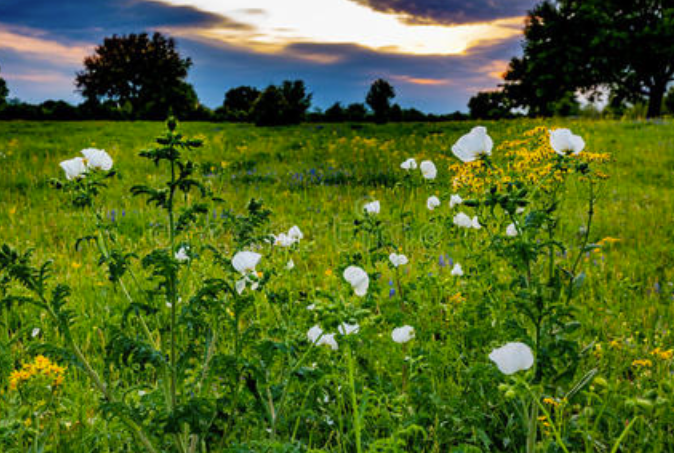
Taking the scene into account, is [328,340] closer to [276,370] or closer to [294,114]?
[276,370]

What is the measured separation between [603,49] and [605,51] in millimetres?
320

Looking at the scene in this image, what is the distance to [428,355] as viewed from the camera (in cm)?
264

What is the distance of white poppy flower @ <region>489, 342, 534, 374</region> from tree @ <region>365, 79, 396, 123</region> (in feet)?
84.6

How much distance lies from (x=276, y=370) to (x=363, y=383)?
0.56m

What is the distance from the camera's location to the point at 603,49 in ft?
108

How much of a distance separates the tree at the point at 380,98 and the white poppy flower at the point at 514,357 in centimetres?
2579

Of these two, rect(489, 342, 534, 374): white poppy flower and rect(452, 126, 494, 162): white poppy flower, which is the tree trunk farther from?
rect(489, 342, 534, 374): white poppy flower

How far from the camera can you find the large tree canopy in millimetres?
31500

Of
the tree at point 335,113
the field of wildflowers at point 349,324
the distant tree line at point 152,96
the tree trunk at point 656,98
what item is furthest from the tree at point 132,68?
the field of wildflowers at point 349,324

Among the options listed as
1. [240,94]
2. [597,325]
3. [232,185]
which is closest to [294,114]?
[232,185]

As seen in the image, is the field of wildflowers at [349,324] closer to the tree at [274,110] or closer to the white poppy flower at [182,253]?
the white poppy flower at [182,253]

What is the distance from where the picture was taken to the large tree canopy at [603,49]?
103 feet

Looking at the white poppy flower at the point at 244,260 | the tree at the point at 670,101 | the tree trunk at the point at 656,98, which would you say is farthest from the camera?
the tree at the point at 670,101

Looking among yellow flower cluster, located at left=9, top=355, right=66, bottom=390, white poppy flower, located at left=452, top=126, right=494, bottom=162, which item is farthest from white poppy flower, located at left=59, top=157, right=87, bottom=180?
white poppy flower, located at left=452, top=126, right=494, bottom=162
